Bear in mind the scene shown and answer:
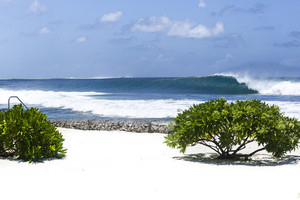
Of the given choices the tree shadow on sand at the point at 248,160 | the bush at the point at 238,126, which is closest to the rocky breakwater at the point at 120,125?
the tree shadow on sand at the point at 248,160

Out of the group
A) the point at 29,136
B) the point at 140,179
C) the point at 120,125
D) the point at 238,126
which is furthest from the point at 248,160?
the point at 120,125

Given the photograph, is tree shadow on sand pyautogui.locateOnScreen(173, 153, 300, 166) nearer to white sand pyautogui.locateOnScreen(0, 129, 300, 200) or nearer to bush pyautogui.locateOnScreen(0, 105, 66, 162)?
white sand pyautogui.locateOnScreen(0, 129, 300, 200)

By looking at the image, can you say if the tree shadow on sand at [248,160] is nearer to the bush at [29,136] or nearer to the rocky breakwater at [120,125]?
the bush at [29,136]

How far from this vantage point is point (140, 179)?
17.4 ft

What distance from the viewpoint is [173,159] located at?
723 centimetres

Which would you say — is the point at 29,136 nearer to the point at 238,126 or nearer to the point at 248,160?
the point at 238,126

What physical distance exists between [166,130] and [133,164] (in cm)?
429

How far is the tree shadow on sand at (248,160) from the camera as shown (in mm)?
6935

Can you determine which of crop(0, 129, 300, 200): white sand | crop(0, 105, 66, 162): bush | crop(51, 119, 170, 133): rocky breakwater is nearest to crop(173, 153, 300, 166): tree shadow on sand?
crop(0, 129, 300, 200): white sand

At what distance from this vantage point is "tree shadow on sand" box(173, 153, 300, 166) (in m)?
6.94

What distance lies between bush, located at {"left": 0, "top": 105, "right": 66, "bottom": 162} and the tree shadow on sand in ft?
8.23

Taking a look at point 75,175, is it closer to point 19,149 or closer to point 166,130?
point 19,149

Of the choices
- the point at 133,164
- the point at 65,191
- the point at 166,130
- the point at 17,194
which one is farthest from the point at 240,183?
the point at 166,130

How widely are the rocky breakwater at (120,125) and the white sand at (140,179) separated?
3.04 meters
